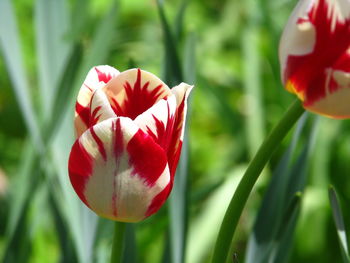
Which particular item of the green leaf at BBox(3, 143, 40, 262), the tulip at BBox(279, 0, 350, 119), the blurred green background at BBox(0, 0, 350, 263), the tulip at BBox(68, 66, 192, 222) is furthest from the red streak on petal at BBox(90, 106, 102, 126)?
the green leaf at BBox(3, 143, 40, 262)

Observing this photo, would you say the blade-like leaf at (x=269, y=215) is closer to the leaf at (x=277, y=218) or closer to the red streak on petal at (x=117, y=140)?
the leaf at (x=277, y=218)

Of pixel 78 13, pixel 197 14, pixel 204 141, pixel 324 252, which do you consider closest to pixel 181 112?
pixel 78 13

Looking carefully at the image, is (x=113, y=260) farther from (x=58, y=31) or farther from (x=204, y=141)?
(x=204, y=141)

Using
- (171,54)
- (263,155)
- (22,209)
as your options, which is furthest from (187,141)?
(263,155)

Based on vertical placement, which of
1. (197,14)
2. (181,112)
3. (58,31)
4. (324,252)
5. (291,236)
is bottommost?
(324,252)

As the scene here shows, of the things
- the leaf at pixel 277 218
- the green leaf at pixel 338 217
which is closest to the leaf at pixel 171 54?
the leaf at pixel 277 218

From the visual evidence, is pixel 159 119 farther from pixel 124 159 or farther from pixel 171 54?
pixel 171 54

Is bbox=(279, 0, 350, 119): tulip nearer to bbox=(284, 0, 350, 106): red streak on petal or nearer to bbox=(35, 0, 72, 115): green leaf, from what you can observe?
bbox=(284, 0, 350, 106): red streak on petal
